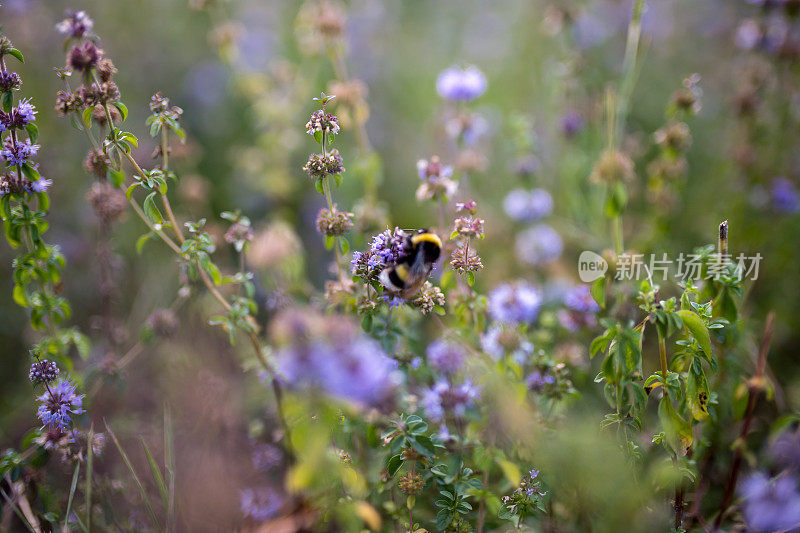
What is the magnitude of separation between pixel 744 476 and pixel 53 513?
6.50 ft

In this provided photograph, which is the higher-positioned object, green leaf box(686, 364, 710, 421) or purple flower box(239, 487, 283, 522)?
green leaf box(686, 364, 710, 421)

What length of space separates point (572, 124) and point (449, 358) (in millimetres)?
1550

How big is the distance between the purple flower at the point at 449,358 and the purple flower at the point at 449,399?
45 mm

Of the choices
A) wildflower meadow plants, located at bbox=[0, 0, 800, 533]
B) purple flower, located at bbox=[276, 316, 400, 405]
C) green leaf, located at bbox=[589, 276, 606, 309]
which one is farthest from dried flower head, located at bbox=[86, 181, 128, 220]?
green leaf, located at bbox=[589, 276, 606, 309]

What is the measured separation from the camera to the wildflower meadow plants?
54.4 inches

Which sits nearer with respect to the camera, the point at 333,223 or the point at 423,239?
the point at 423,239

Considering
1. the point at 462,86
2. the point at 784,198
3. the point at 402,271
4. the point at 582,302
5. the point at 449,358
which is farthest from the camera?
the point at 784,198

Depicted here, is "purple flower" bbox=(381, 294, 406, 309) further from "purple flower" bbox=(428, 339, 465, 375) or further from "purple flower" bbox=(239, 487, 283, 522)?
"purple flower" bbox=(239, 487, 283, 522)

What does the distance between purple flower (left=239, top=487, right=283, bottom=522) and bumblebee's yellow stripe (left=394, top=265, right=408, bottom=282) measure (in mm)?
1037

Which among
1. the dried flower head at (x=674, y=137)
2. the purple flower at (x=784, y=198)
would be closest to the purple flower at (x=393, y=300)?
the dried flower head at (x=674, y=137)

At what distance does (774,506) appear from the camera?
1.30 metres

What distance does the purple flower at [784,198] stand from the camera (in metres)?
2.59

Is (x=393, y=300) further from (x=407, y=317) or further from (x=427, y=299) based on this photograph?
(x=407, y=317)

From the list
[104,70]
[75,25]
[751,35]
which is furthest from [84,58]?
[751,35]
